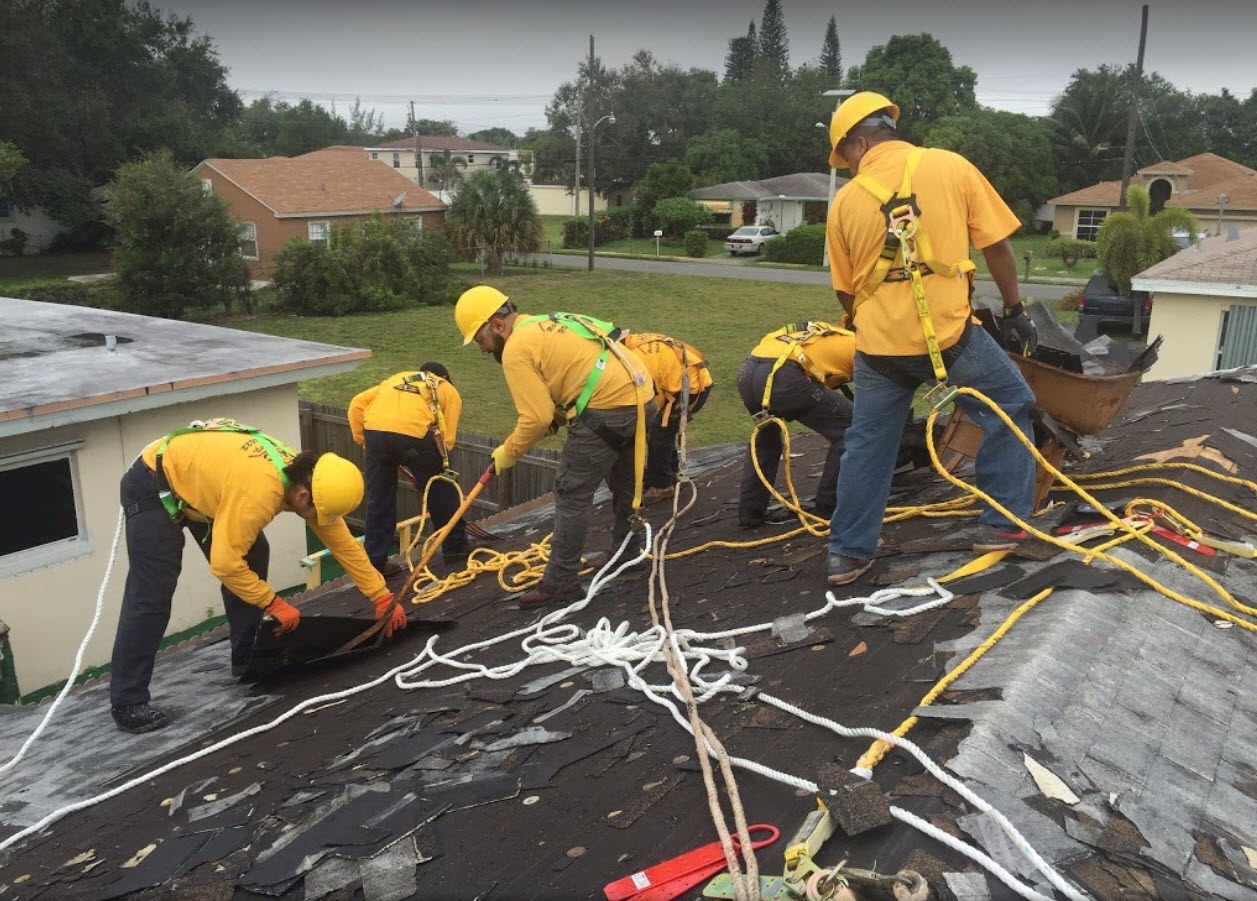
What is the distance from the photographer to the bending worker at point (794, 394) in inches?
243

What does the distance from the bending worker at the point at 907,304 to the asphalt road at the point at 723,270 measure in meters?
32.0

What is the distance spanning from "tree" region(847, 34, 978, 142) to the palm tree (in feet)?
118

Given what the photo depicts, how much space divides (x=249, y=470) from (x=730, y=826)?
3.19 m

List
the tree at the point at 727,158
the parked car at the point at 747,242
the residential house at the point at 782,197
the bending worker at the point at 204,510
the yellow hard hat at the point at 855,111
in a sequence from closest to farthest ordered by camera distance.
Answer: the yellow hard hat at the point at 855,111
the bending worker at the point at 204,510
the parked car at the point at 747,242
the residential house at the point at 782,197
the tree at the point at 727,158

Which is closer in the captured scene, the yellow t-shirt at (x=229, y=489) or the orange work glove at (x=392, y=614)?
the yellow t-shirt at (x=229, y=489)

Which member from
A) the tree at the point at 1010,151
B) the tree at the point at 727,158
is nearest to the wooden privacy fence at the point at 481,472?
the tree at the point at 1010,151

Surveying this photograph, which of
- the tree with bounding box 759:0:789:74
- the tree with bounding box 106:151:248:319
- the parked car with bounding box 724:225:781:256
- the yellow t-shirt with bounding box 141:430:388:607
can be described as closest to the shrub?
the parked car with bounding box 724:225:781:256

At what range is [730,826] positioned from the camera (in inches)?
109

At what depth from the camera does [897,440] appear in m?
4.57

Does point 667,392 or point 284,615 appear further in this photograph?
point 667,392

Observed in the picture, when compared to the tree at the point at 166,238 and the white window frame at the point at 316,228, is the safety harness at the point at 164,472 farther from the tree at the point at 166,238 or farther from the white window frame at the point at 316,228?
the white window frame at the point at 316,228

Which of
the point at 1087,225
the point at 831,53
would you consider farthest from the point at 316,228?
the point at 831,53

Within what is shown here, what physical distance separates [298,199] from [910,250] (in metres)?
39.6

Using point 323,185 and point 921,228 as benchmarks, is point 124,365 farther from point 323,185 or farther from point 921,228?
point 323,185
